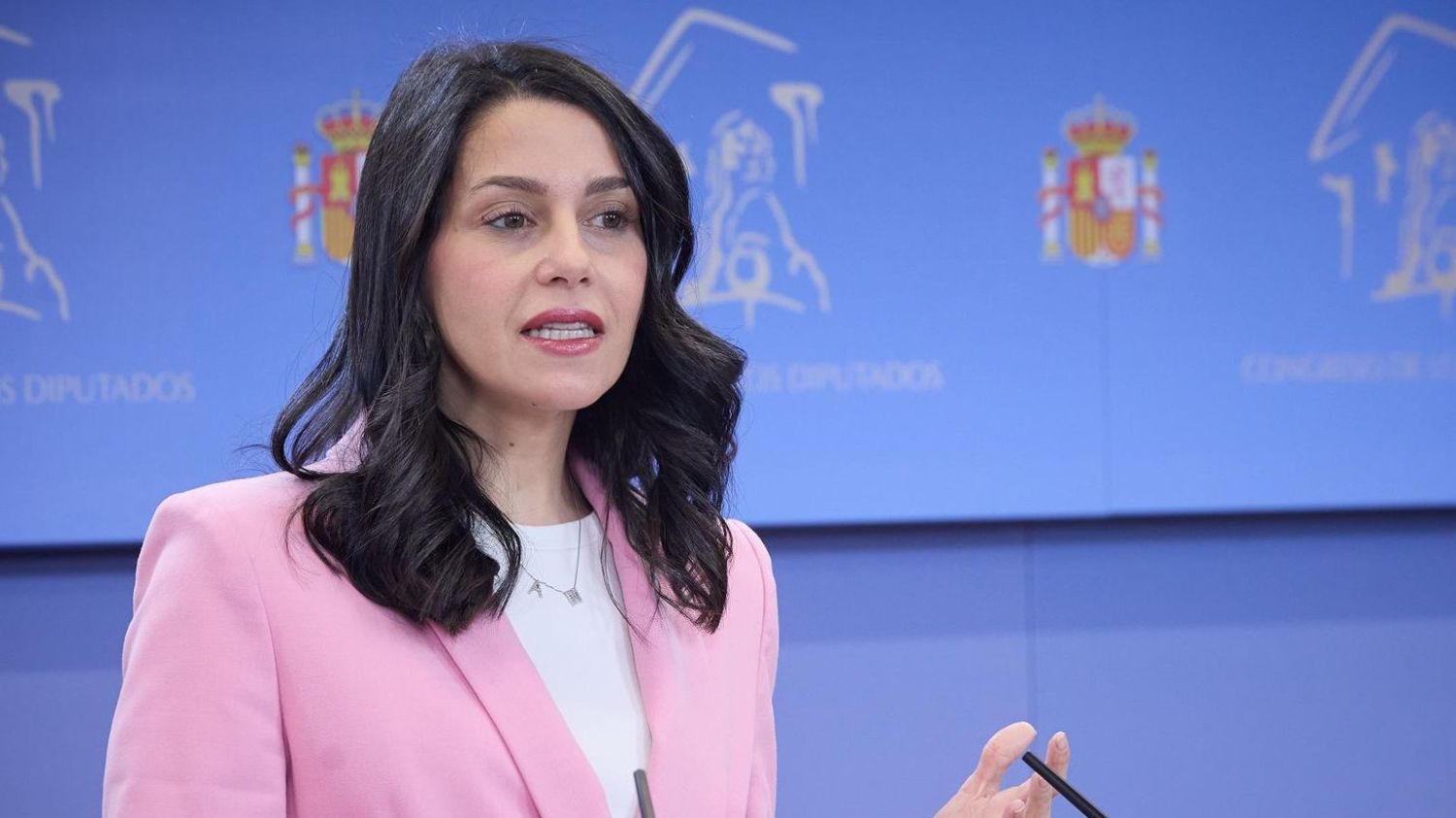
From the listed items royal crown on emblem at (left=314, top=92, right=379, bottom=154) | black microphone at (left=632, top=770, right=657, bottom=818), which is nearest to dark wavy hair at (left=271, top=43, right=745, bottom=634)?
black microphone at (left=632, top=770, right=657, bottom=818)

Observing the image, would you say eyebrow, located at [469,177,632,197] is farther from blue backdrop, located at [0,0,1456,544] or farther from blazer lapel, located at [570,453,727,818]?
blue backdrop, located at [0,0,1456,544]

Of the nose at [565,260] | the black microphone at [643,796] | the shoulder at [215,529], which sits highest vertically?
the nose at [565,260]

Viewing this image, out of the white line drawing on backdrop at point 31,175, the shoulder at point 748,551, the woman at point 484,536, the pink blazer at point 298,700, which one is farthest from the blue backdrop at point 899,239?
the pink blazer at point 298,700

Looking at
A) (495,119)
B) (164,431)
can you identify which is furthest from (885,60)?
(495,119)

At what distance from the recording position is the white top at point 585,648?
1.18 m

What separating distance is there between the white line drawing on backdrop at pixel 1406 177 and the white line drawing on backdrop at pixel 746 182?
3.42 ft

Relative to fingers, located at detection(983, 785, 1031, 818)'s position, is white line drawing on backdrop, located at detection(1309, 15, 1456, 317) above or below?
above

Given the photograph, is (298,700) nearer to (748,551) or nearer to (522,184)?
(522,184)

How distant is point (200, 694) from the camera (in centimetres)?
101

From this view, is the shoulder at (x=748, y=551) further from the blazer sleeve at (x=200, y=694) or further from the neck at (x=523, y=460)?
the blazer sleeve at (x=200, y=694)

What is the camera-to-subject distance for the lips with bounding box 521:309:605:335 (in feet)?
3.86

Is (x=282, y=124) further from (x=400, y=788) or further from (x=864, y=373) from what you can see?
(x=400, y=788)

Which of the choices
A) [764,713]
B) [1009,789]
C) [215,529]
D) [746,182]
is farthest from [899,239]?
[215,529]

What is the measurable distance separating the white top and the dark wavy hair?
0.04 m
